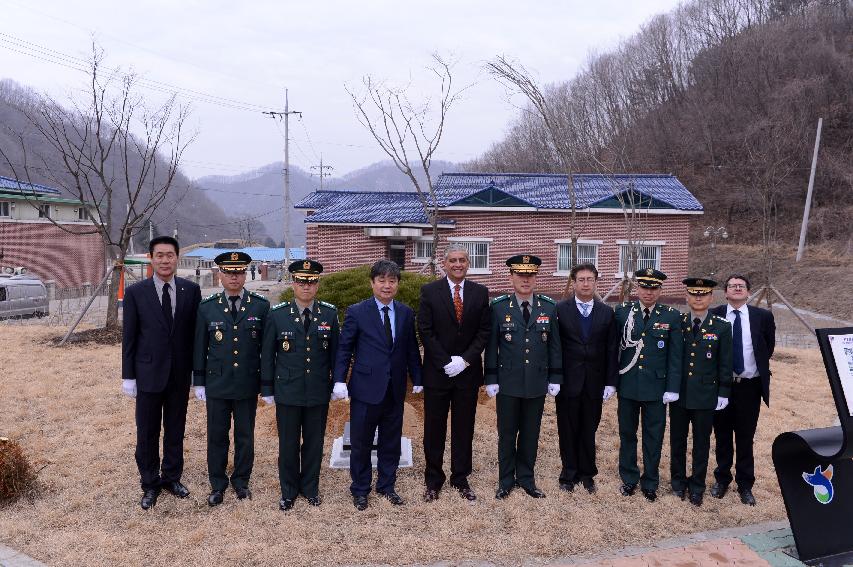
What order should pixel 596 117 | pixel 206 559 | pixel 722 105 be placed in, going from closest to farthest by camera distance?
pixel 206 559 < pixel 722 105 < pixel 596 117

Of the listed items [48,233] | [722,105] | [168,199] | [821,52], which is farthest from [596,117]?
[168,199]

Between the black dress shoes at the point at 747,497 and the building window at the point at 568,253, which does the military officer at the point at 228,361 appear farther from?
the building window at the point at 568,253

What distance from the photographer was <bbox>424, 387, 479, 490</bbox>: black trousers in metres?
5.05

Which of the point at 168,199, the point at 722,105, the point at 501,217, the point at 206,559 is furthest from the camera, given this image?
the point at 168,199

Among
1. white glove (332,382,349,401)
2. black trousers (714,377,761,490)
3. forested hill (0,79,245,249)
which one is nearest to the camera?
white glove (332,382,349,401)

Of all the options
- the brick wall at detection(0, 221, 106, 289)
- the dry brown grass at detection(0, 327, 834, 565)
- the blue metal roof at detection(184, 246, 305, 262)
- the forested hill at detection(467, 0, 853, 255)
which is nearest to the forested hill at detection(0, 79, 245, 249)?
the blue metal roof at detection(184, 246, 305, 262)

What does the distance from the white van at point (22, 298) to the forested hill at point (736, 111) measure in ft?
60.8

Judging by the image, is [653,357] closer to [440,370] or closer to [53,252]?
[440,370]

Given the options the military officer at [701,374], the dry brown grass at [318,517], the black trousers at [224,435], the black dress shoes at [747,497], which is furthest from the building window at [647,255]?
the black trousers at [224,435]

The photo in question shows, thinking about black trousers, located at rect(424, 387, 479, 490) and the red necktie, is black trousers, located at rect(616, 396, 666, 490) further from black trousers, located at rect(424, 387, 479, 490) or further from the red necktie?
the red necktie

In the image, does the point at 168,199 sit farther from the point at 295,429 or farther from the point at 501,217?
the point at 295,429

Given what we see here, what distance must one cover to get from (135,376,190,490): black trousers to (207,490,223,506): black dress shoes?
1.32 ft

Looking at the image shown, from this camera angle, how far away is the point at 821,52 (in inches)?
1439

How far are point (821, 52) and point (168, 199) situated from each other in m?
79.3
